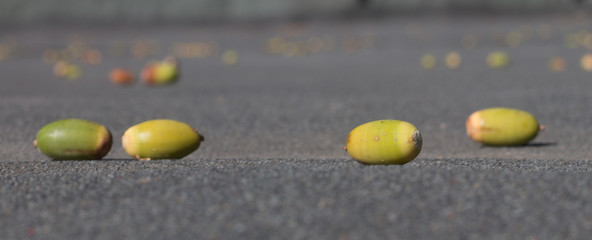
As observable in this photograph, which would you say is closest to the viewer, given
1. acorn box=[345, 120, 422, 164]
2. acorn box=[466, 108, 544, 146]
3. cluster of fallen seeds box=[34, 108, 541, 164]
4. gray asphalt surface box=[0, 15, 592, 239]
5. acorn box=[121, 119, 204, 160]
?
gray asphalt surface box=[0, 15, 592, 239]

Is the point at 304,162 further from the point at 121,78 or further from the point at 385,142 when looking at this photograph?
the point at 121,78

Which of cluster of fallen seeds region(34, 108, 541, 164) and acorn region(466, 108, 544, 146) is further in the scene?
acorn region(466, 108, 544, 146)

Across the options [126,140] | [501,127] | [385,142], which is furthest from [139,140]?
[501,127]

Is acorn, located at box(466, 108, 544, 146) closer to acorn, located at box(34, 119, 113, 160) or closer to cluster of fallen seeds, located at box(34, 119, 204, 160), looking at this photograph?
cluster of fallen seeds, located at box(34, 119, 204, 160)

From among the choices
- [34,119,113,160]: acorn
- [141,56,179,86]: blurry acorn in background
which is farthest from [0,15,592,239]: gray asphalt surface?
[141,56,179,86]: blurry acorn in background

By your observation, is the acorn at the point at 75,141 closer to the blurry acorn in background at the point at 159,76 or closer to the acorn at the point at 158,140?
the acorn at the point at 158,140

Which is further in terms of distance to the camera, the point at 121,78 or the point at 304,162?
the point at 121,78
